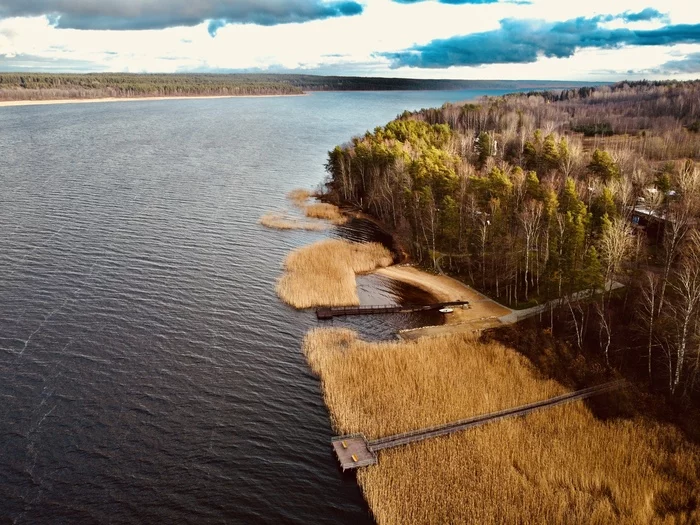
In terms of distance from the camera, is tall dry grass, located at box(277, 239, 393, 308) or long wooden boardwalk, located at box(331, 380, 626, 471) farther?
tall dry grass, located at box(277, 239, 393, 308)

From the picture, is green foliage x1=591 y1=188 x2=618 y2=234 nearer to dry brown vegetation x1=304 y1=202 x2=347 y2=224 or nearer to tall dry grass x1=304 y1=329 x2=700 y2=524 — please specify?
tall dry grass x1=304 y1=329 x2=700 y2=524

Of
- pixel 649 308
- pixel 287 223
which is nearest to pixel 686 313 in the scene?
pixel 649 308

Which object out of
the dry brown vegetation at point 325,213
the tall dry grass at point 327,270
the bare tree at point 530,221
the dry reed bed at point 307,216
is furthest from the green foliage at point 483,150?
the bare tree at point 530,221

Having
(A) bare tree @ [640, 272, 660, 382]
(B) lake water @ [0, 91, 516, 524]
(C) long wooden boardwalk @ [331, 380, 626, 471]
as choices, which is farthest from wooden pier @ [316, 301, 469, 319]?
(C) long wooden boardwalk @ [331, 380, 626, 471]

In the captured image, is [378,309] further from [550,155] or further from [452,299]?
[550,155]

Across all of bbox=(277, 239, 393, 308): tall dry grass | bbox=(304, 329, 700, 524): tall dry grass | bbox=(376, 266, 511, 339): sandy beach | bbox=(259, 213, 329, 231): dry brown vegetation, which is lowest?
bbox=(304, 329, 700, 524): tall dry grass
